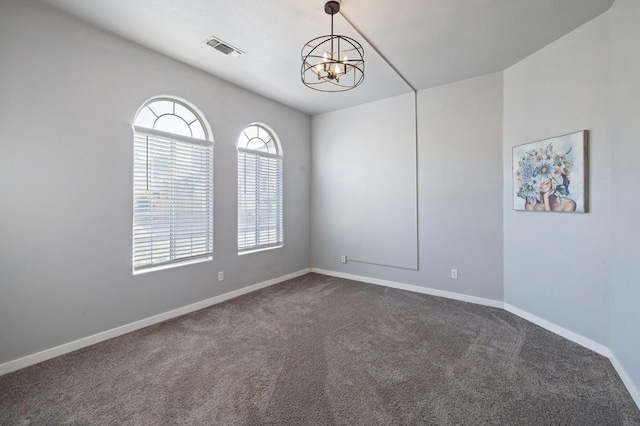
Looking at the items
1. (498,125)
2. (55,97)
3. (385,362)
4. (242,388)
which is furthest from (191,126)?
(498,125)

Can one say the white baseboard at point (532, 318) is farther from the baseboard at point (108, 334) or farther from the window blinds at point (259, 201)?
the baseboard at point (108, 334)

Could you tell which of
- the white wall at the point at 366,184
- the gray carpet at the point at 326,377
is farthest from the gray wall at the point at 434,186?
the gray carpet at the point at 326,377

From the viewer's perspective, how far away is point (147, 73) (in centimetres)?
296

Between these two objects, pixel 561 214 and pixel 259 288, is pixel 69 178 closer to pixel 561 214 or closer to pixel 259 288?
pixel 259 288

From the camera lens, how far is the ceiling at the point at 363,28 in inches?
90.9

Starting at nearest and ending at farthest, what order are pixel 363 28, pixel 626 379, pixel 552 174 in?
pixel 626 379, pixel 363 28, pixel 552 174

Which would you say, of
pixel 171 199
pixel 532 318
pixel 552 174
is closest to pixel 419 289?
pixel 532 318

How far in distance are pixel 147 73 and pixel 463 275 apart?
4568 mm

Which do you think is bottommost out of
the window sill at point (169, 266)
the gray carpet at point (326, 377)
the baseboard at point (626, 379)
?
the gray carpet at point (326, 377)

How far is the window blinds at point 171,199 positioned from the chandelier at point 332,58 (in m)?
1.67

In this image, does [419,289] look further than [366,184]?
No

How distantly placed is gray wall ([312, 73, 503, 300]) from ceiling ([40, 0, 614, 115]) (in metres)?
0.57

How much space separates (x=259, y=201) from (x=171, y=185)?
4.51 ft

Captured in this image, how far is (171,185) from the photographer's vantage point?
3.19 meters
